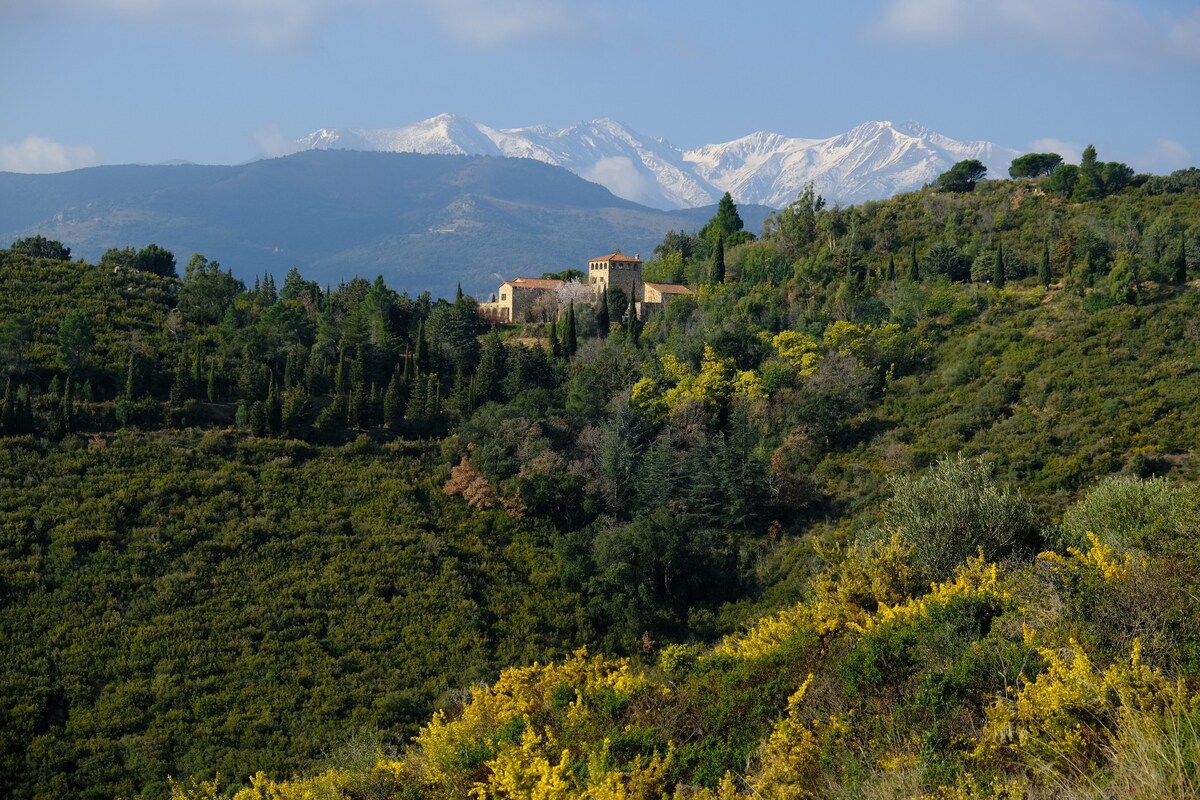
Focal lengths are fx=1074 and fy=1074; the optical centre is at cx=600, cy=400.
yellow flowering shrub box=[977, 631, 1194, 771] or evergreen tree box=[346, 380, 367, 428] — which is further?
evergreen tree box=[346, 380, 367, 428]

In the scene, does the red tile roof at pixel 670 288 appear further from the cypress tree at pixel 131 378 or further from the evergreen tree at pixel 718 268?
the cypress tree at pixel 131 378

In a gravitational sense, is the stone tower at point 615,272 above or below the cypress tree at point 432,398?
above

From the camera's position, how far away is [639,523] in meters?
39.5

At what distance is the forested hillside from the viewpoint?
554 inches

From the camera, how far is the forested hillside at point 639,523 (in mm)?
14070

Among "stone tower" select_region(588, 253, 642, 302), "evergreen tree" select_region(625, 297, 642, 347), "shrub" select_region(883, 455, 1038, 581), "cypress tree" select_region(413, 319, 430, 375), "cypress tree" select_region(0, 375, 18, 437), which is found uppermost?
"stone tower" select_region(588, 253, 642, 302)

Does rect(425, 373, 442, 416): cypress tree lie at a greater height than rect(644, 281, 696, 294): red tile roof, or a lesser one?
lesser

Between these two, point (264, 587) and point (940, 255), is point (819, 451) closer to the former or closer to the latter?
point (940, 255)

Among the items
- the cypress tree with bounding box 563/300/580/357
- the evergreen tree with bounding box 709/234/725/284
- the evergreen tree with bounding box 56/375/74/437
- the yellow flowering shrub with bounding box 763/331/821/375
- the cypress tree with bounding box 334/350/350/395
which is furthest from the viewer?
the evergreen tree with bounding box 709/234/725/284

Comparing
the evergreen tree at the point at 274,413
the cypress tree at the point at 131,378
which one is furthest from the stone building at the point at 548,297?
the cypress tree at the point at 131,378

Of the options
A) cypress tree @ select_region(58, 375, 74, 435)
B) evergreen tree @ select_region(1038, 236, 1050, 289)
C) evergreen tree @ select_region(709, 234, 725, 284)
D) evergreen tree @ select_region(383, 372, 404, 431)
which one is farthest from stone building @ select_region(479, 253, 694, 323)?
cypress tree @ select_region(58, 375, 74, 435)

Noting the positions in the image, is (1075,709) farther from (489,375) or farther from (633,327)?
(633,327)

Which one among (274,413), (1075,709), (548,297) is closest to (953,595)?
(1075,709)

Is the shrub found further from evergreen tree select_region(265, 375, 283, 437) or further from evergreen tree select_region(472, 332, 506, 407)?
evergreen tree select_region(265, 375, 283, 437)
